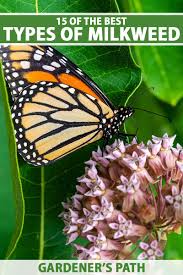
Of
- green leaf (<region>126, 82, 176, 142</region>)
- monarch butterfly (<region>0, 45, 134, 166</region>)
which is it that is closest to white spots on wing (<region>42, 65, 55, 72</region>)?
monarch butterfly (<region>0, 45, 134, 166</region>)

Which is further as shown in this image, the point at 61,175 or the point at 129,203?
the point at 61,175

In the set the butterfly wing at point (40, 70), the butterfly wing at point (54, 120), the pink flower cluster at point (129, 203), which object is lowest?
the pink flower cluster at point (129, 203)

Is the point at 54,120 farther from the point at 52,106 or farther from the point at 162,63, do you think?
the point at 162,63

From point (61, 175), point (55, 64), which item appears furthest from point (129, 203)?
point (55, 64)

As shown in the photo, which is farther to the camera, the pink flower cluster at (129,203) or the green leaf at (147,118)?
the green leaf at (147,118)

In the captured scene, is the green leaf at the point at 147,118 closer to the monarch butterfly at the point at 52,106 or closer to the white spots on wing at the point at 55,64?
the monarch butterfly at the point at 52,106

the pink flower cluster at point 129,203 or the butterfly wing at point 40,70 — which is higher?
the butterfly wing at point 40,70

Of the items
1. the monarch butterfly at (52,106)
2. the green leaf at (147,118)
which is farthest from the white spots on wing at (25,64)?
the green leaf at (147,118)

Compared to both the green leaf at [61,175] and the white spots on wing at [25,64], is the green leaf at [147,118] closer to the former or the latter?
the green leaf at [61,175]

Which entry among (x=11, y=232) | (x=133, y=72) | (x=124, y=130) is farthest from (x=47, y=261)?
(x=133, y=72)
